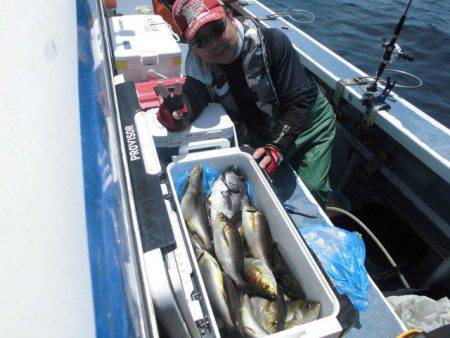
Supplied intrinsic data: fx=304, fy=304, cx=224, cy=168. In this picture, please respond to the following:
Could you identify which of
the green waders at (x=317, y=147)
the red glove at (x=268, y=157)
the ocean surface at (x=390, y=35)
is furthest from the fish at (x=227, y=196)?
the ocean surface at (x=390, y=35)

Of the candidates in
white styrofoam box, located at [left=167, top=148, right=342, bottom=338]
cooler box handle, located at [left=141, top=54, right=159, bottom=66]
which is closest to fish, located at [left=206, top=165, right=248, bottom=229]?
white styrofoam box, located at [left=167, top=148, right=342, bottom=338]

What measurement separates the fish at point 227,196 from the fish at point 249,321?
580 mm

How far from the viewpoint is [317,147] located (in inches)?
108

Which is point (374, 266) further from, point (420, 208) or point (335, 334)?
point (335, 334)

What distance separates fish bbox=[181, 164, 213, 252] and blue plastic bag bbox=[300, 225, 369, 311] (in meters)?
0.68

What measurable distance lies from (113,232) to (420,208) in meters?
2.78

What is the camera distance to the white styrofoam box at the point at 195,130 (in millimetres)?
2211

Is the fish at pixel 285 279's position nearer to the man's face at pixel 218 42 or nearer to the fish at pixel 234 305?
the fish at pixel 234 305

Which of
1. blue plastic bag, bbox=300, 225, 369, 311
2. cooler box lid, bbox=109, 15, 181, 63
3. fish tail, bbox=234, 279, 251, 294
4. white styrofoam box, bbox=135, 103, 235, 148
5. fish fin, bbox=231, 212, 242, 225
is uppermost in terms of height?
cooler box lid, bbox=109, 15, 181, 63

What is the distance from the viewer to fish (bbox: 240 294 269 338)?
1.37 metres

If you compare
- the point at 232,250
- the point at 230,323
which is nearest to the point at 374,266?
the point at 232,250

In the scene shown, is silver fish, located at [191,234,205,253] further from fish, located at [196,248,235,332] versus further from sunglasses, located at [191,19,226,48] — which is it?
sunglasses, located at [191,19,226,48]

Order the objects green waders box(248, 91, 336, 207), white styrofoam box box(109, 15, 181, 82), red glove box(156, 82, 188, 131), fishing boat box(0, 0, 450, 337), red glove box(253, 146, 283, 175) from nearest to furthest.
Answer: fishing boat box(0, 0, 450, 337) < red glove box(156, 82, 188, 131) < red glove box(253, 146, 283, 175) < green waders box(248, 91, 336, 207) < white styrofoam box box(109, 15, 181, 82)

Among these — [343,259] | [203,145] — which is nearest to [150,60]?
[203,145]
